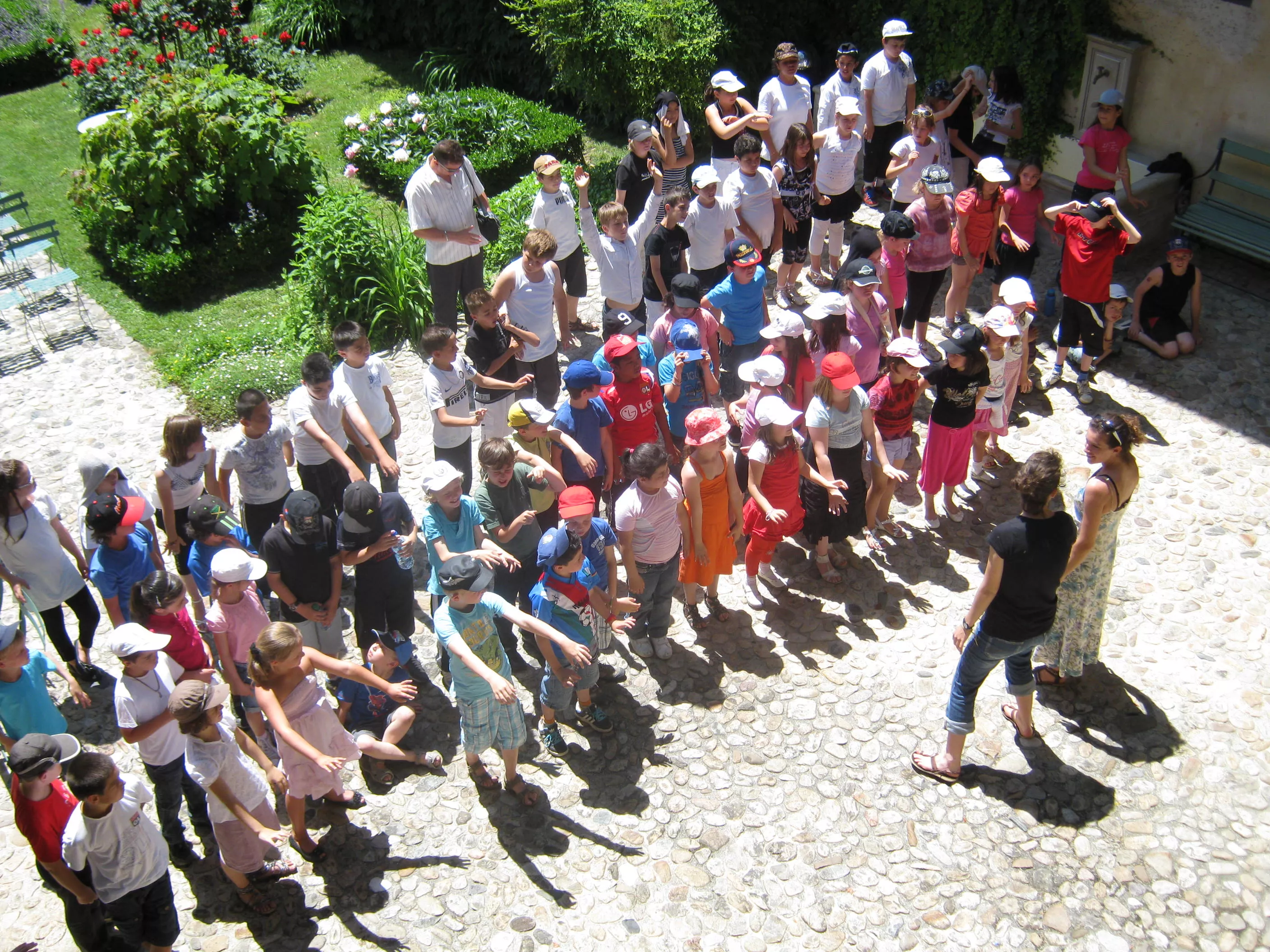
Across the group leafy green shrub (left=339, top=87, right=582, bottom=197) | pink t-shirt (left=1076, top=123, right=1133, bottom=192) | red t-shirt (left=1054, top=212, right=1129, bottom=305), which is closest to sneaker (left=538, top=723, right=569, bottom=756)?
red t-shirt (left=1054, top=212, right=1129, bottom=305)

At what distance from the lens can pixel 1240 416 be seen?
7.91 meters

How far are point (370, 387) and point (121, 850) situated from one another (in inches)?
129

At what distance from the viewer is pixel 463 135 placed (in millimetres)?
13078

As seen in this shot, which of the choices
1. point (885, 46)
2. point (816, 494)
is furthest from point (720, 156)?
point (816, 494)

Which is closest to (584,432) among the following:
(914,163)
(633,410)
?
(633,410)

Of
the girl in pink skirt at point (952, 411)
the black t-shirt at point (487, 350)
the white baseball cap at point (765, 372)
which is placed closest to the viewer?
the white baseball cap at point (765, 372)

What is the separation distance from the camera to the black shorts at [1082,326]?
827 centimetres

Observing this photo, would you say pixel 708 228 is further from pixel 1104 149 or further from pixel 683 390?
pixel 1104 149

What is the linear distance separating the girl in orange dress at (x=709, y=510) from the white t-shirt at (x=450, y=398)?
66.5 inches

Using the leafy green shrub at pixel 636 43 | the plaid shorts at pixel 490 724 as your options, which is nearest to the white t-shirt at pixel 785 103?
the leafy green shrub at pixel 636 43

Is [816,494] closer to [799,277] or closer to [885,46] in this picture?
[799,277]

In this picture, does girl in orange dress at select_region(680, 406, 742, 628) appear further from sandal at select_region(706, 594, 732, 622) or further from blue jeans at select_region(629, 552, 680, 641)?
blue jeans at select_region(629, 552, 680, 641)

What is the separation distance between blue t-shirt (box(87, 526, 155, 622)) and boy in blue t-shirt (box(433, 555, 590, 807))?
6.54ft

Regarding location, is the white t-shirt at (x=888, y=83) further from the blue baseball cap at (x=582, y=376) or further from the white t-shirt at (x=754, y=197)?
the blue baseball cap at (x=582, y=376)
